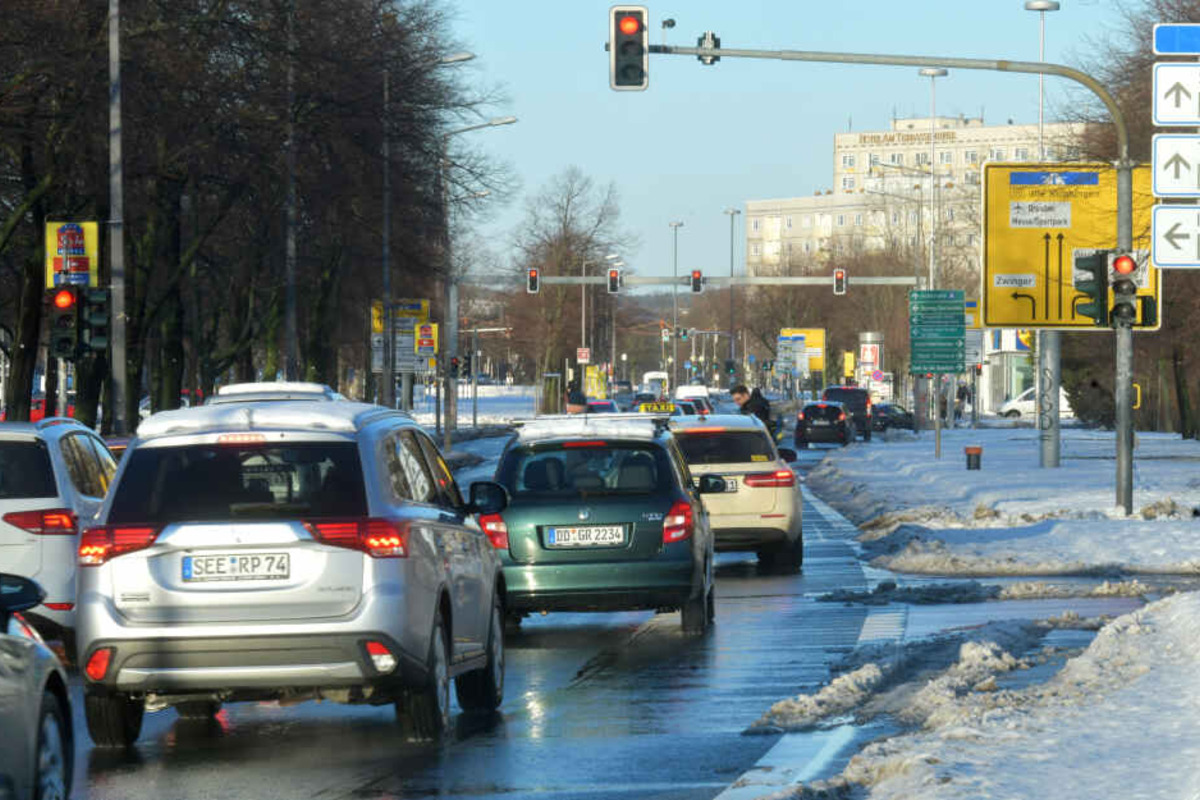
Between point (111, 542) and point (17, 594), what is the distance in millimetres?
2595

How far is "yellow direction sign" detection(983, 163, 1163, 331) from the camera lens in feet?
129

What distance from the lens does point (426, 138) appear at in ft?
145

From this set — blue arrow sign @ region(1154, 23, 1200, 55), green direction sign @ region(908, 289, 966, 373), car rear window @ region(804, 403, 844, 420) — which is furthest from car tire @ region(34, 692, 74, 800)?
car rear window @ region(804, 403, 844, 420)

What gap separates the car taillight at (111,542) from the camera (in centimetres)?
987

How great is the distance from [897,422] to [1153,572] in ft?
241

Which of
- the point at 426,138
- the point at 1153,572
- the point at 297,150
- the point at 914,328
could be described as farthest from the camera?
the point at 914,328

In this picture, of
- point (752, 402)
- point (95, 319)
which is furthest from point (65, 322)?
point (752, 402)

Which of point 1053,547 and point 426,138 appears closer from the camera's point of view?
point 1053,547

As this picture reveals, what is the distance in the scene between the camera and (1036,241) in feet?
130

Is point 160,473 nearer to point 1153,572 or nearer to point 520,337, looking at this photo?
point 1153,572

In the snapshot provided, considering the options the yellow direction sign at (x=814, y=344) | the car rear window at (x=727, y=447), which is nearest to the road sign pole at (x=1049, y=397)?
the car rear window at (x=727, y=447)

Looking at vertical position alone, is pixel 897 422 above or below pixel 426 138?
below

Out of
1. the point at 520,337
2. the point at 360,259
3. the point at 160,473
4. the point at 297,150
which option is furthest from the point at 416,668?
the point at 520,337

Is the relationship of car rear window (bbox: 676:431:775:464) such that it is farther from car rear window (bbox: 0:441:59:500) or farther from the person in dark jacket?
the person in dark jacket
